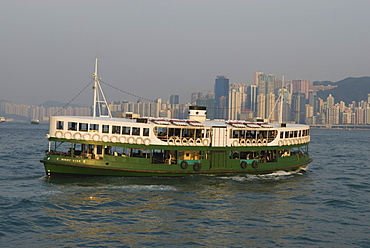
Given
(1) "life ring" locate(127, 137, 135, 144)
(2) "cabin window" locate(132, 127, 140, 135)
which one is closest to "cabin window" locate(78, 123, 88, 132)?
(1) "life ring" locate(127, 137, 135, 144)

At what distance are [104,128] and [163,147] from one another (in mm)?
4486

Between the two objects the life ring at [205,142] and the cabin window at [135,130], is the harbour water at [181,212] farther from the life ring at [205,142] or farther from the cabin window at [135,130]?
the cabin window at [135,130]

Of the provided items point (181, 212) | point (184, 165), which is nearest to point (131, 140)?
point (184, 165)

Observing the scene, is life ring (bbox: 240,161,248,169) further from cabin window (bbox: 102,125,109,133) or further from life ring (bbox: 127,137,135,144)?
cabin window (bbox: 102,125,109,133)

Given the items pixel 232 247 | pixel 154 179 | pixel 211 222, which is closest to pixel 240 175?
pixel 154 179

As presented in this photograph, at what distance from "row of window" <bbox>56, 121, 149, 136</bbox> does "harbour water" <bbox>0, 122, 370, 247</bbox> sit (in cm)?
337

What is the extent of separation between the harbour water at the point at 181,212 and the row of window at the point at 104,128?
11.1ft

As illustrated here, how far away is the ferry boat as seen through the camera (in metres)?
29.7

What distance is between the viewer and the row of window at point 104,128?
98.2ft

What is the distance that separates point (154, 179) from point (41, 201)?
904 cm

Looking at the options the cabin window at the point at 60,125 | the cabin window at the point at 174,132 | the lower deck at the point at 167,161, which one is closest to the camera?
the lower deck at the point at 167,161

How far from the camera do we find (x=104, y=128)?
30.5 metres

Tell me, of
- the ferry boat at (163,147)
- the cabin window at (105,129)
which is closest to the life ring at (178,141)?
the ferry boat at (163,147)

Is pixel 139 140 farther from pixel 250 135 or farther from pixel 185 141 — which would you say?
pixel 250 135
